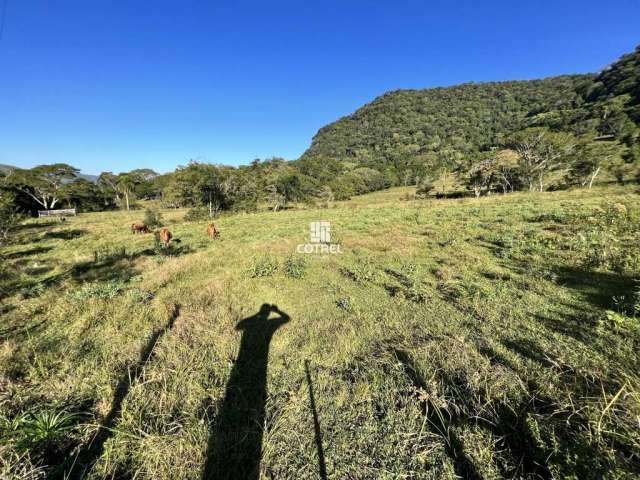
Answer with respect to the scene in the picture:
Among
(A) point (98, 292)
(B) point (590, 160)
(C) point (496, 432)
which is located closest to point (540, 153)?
(B) point (590, 160)

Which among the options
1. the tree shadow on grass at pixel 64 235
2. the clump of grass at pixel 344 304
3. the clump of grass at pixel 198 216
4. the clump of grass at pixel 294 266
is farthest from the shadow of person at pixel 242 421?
the clump of grass at pixel 198 216

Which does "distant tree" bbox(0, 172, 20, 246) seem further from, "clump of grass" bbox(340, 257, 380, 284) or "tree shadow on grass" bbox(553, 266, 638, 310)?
"tree shadow on grass" bbox(553, 266, 638, 310)

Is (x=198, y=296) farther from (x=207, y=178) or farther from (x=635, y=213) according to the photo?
(x=207, y=178)

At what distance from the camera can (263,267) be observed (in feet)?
26.7

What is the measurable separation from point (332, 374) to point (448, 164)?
94.4m

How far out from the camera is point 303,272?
25.4 feet

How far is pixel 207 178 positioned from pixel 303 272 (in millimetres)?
22309

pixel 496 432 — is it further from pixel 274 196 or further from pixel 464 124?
pixel 464 124

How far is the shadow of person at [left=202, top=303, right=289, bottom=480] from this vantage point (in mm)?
2434

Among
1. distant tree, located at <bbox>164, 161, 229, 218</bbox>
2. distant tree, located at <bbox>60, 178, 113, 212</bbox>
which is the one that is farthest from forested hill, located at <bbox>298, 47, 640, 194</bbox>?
distant tree, located at <bbox>60, 178, 113, 212</bbox>

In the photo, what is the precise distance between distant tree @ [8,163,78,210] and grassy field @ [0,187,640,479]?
171ft

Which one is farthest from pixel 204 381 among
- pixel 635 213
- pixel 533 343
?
pixel 635 213

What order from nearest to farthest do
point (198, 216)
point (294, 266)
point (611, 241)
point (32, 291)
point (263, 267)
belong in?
1. point (32, 291)
2. point (263, 267)
3. point (294, 266)
4. point (611, 241)
5. point (198, 216)

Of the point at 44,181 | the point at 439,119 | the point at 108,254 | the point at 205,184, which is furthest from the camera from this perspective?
the point at 439,119
